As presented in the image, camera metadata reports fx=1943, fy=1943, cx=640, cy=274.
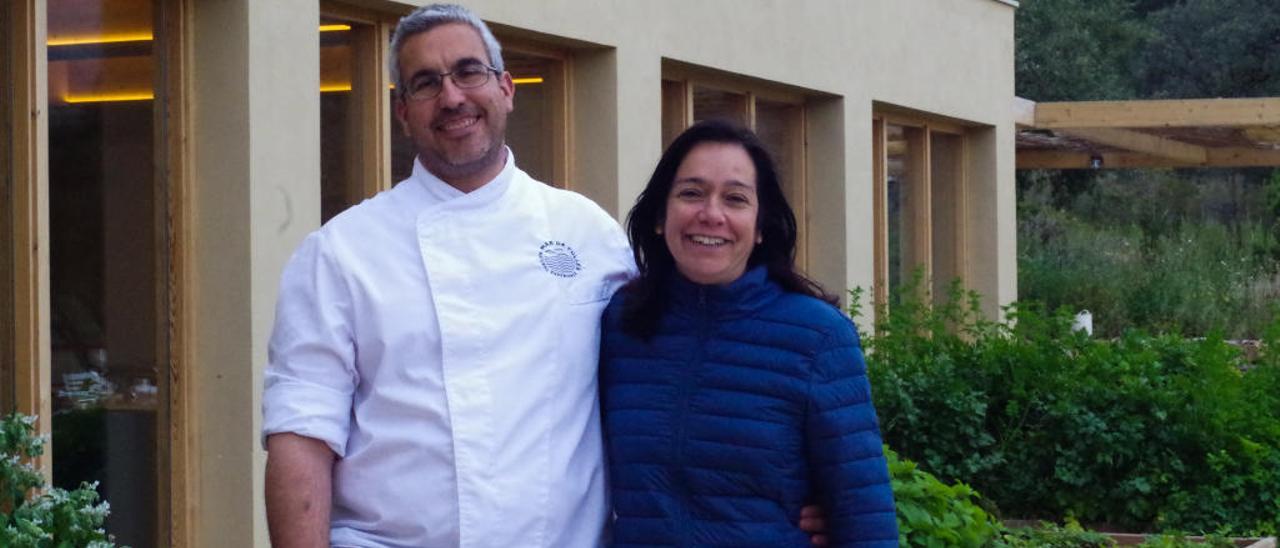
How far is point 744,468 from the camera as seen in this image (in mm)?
3035

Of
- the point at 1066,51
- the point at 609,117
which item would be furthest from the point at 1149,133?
the point at 1066,51

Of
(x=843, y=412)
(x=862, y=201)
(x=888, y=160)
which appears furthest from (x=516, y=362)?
(x=888, y=160)

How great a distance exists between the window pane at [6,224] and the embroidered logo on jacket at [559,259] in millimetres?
3574

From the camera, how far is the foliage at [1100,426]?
29.9ft

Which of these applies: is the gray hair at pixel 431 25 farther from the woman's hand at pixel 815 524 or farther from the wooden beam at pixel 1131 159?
the wooden beam at pixel 1131 159

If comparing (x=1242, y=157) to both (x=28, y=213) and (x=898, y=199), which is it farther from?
(x=28, y=213)

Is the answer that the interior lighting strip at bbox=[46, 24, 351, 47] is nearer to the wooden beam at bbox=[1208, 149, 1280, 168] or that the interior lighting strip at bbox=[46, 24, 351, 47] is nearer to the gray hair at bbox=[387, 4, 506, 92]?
the gray hair at bbox=[387, 4, 506, 92]

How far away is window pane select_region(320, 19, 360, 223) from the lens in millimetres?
7902

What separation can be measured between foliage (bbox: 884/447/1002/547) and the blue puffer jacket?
11.1 feet

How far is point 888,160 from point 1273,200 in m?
19.2

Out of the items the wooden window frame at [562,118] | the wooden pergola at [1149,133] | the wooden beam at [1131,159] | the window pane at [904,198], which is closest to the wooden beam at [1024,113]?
the wooden pergola at [1149,133]

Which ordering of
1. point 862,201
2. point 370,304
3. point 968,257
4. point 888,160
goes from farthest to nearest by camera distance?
point 968,257, point 888,160, point 862,201, point 370,304

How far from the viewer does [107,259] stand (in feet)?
22.0

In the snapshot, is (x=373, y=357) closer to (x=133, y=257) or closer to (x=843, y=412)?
(x=843, y=412)
